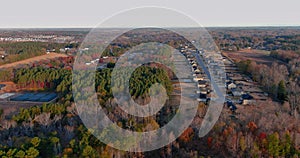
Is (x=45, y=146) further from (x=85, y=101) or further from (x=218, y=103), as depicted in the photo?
(x=218, y=103)

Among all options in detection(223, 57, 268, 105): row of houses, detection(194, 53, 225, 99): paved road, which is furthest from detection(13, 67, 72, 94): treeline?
detection(223, 57, 268, 105): row of houses

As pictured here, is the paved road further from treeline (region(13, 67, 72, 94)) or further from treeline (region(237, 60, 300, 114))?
treeline (region(13, 67, 72, 94))

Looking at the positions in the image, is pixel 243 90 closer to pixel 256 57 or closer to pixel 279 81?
pixel 279 81

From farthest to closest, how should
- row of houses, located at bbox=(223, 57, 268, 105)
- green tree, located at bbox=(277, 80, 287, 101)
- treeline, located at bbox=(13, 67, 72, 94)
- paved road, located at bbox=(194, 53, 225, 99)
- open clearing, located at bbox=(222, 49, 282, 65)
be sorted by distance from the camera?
1. open clearing, located at bbox=(222, 49, 282, 65)
2. treeline, located at bbox=(13, 67, 72, 94)
3. paved road, located at bbox=(194, 53, 225, 99)
4. row of houses, located at bbox=(223, 57, 268, 105)
5. green tree, located at bbox=(277, 80, 287, 101)

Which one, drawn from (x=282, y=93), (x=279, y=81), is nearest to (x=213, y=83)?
(x=279, y=81)

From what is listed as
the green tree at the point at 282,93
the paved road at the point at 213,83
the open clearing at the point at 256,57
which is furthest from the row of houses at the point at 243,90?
the open clearing at the point at 256,57

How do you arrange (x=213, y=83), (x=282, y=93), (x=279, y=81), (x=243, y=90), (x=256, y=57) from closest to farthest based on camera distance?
(x=282, y=93) → (x=279, y=81) → (x=243, y=90) → (x=213, y=83) → (x=256, y=57)

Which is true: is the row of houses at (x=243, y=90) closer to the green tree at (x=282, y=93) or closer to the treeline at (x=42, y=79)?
the green tree at (x=282, y=93)

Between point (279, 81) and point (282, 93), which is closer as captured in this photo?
point (282, 93)

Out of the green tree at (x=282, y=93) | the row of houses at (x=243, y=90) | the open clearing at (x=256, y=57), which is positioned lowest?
the row of houses at (x=243, y=90)

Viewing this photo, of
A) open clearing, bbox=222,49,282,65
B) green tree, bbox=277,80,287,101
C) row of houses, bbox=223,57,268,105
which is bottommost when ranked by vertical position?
row of houses, bbox=223,57,268,105

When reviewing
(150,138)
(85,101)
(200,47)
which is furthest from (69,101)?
(200,47)
